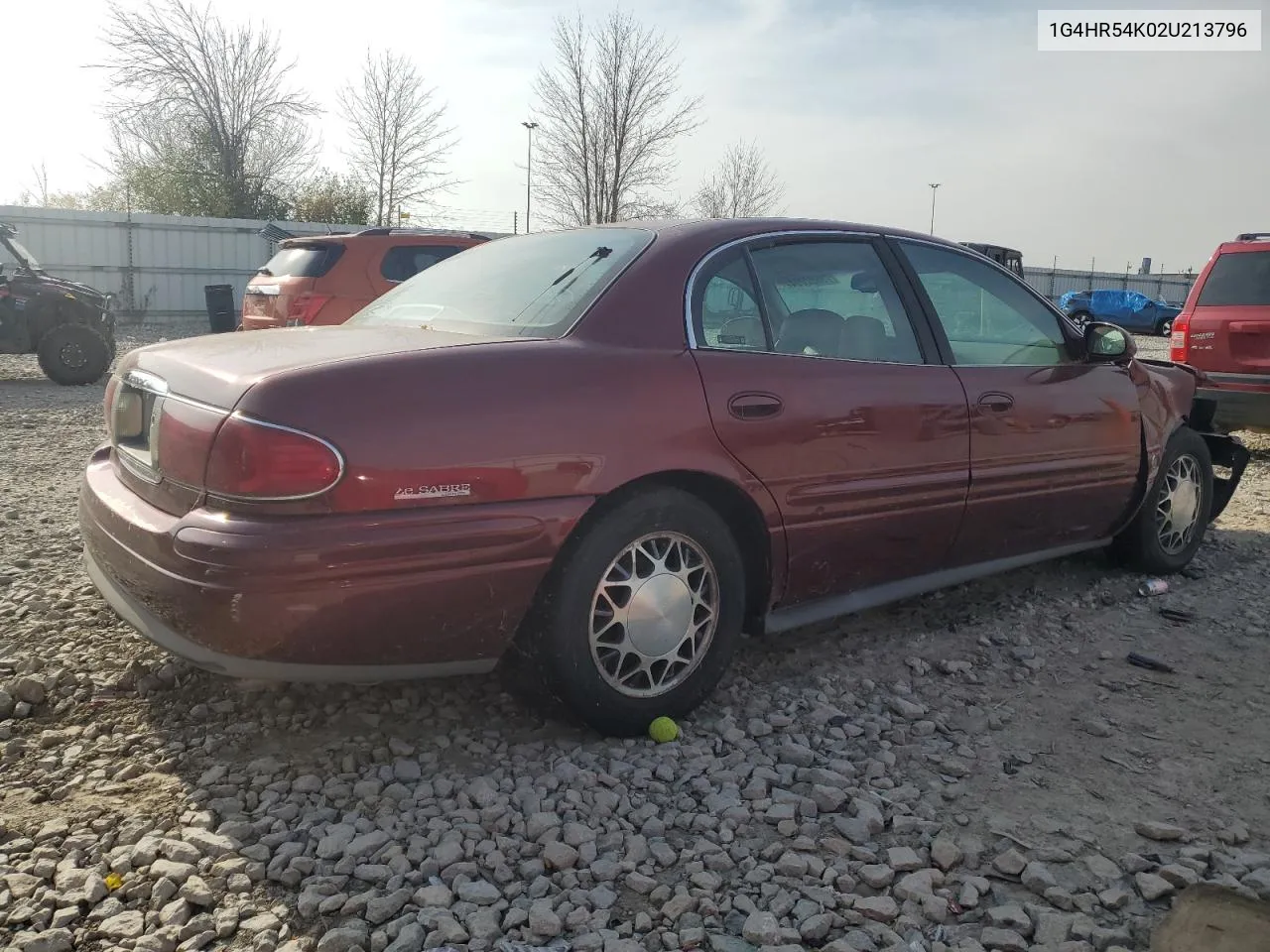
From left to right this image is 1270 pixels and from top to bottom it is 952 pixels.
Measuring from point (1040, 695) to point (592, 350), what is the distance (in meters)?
1.96

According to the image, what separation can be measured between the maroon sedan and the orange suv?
692 centimetres

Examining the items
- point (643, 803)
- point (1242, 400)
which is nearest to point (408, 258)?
point (1242, 400)

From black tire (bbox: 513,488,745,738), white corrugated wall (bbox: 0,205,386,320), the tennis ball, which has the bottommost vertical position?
the tennis ball

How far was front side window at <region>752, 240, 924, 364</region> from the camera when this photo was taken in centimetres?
338

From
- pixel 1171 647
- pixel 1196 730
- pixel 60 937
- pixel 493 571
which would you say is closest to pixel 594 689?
pixel 493 571

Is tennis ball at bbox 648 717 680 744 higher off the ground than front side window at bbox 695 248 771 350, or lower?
lower

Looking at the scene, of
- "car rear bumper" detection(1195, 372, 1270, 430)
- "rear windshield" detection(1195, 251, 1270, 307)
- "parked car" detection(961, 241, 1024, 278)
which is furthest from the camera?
"parked car" detection(961, 241, 1024, 278)

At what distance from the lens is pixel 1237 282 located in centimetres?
800

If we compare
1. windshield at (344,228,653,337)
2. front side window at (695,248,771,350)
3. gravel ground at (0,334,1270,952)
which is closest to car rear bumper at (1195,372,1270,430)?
gravel ground at (0,334,1270,952)

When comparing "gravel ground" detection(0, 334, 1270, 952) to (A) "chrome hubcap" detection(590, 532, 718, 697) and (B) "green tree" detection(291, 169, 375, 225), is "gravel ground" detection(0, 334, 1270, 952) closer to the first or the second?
(A) "chrome hubcap" detection(590, 532, 718, 697)

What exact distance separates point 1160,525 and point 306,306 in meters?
8.15

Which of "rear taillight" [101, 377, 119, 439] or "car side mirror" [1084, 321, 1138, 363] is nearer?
"rear taillight" [101, 377, 119, 439]

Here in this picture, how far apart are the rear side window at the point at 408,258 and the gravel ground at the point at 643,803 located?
7.13 m

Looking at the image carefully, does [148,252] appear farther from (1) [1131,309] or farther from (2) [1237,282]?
(1) [1131,309]
